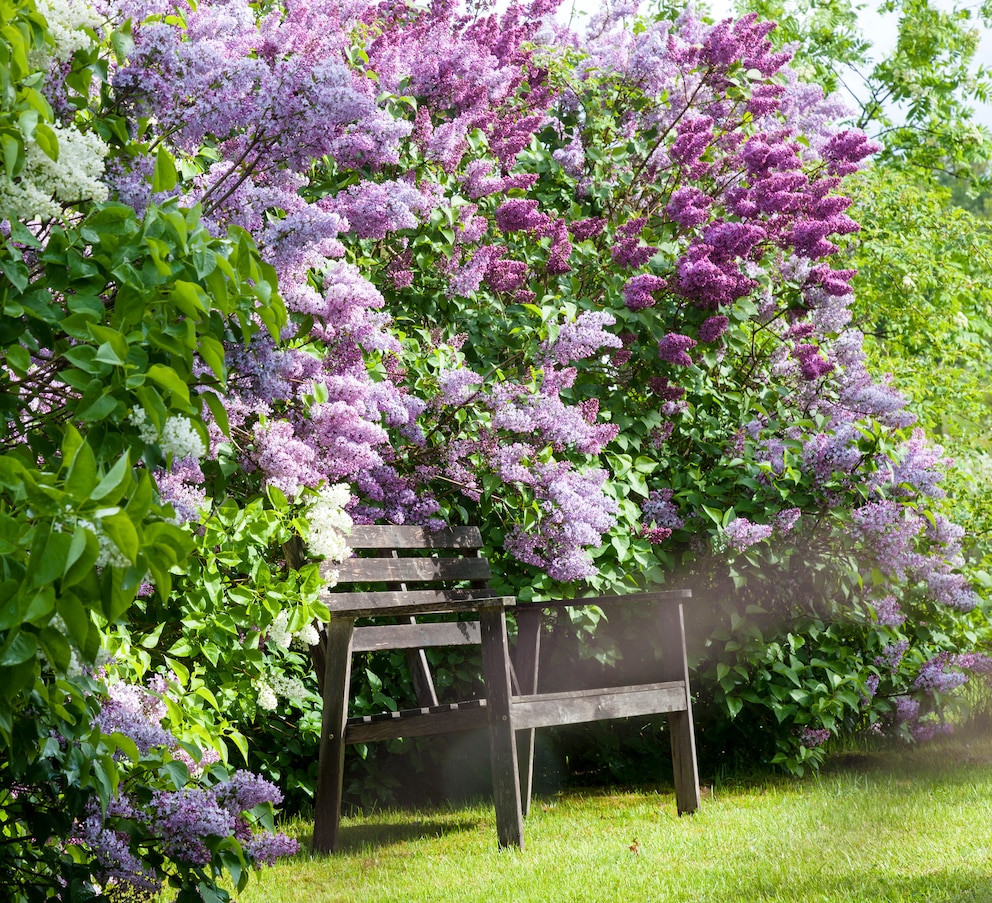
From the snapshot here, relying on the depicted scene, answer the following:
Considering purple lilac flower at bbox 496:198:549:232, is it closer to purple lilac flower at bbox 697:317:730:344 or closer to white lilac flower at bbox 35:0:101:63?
purple lilac flower at bbox 697:317:730:344

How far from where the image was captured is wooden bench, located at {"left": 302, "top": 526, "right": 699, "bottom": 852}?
3924mm

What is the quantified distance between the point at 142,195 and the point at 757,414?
3935mm

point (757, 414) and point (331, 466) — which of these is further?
point (757, 414)

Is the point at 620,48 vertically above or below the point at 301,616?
above

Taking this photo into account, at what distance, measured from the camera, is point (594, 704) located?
13.7 feet

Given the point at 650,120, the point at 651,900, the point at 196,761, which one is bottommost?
the point at 651,900

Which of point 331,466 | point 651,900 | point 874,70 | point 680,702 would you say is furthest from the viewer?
point 874,70

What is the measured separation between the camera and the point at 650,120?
20.2ft

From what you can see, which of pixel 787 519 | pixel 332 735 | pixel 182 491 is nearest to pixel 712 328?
pixel 787 519

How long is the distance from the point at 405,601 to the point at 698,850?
1.37 meters

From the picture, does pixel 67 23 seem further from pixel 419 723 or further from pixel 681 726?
pixel 681 726

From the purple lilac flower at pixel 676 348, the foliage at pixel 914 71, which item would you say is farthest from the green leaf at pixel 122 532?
the foliage at pixel 914 71

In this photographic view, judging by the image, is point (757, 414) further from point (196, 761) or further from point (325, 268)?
point (196, 761)

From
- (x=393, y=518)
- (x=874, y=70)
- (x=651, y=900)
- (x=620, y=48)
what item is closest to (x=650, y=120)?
(x=620, y=48)
